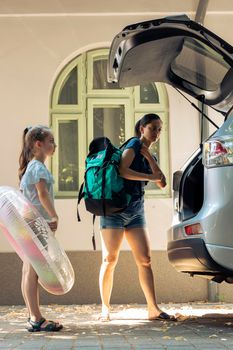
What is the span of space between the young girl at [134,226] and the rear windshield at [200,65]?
517 mm

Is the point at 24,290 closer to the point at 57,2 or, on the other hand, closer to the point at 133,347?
the point at 133,347

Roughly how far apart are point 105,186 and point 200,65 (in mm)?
1352

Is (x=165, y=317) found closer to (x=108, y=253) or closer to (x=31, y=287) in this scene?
(x=108, y=253)

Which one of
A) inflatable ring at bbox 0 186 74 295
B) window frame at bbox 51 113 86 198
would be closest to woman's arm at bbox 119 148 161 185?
inflatable ring at bbox 0 186 74 295

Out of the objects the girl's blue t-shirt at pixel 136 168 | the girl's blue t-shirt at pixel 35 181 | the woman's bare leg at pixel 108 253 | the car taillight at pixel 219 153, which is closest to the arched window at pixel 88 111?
the girl's blue t-shirt at pixel 136 168

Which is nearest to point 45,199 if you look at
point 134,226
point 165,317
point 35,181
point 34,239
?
point 35,181

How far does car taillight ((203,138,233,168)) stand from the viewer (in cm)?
436

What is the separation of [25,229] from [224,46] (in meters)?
2.08

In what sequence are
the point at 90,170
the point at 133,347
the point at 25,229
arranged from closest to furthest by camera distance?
the point at 133,347 < the point at 25,229 < the point at 90,170

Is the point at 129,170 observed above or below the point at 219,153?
below

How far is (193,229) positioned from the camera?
4.63m

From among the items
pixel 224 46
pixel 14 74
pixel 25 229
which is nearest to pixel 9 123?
pixel 14 74

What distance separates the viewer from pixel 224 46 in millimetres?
4430

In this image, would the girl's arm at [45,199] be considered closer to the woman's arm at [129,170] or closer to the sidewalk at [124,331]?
the woman's arm at [129,170]
